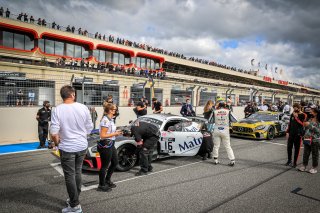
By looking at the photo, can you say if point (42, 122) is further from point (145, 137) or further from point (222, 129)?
Answer: point (222, 129)

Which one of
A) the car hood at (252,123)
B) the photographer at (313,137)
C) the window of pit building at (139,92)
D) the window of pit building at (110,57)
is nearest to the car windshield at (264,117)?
the car hood at (252,123)

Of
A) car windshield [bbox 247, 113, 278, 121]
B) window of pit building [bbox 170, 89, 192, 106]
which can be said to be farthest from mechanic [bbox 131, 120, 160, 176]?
window of pit building [bbox 170, 89, 192, 106]

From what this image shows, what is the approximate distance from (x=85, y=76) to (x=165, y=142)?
10.4 meters

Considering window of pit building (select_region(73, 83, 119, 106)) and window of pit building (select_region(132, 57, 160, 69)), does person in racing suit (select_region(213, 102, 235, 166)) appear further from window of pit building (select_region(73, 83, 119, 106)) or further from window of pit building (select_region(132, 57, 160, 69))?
window of pit building (select_region(132, 57, 160, 69))

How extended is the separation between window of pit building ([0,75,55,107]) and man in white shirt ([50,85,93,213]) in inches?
258

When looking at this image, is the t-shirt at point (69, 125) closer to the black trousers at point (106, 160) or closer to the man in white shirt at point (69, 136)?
the man in white shirt at point (69, 136)

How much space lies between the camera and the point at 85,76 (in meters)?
15.2

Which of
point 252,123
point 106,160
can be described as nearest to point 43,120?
point 106,160

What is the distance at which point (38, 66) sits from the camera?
19125 mm

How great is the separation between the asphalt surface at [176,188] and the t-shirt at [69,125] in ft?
3.52

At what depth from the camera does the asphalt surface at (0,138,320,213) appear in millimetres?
3854

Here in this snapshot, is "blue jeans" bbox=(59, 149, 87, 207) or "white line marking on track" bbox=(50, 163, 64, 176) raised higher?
"blue jeans" bbox=(59, 149, 87, 207)

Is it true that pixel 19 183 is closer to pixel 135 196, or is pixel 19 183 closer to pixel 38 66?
pixel 135 196

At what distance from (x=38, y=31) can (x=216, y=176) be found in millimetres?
27994
